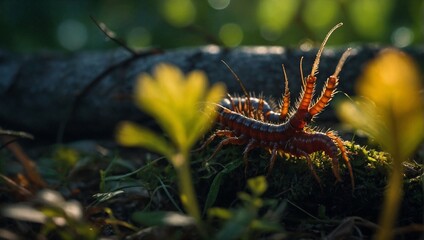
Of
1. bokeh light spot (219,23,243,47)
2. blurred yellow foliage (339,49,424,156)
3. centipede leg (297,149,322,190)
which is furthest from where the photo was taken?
bokeh light spot (219,23,243,47)

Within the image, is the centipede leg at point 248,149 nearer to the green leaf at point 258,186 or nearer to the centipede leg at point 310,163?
the centipede leg at point 310,163

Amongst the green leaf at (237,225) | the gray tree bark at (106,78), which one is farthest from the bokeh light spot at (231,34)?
the green leaf at (237,225)

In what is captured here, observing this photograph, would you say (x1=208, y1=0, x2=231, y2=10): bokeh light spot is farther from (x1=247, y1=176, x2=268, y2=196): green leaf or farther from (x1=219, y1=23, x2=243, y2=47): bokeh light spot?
(x1=247, y1=176, x2=268, y2=196): green leaf

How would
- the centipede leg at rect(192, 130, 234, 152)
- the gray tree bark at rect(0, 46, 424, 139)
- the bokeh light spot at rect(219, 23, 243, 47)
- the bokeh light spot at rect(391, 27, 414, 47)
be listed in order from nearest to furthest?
the centipede leg at rect(192, 130, 234, 152), the gray tree bark at rect(0, 46, 424, 139), the bokeh light spot at rect(391, 27, 414, 47), the bokeh light spot at rect(219, 23, 243, 47)

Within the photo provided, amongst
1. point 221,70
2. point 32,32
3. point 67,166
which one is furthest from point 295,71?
point 32,32

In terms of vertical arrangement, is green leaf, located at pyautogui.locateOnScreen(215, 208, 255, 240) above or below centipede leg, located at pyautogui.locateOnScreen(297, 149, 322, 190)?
below

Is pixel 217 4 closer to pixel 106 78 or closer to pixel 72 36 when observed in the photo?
pixel 72 36

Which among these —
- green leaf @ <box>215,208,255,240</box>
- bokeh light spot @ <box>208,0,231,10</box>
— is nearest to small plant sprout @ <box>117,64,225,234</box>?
green leaf @ <box>215,208,255,240</box>

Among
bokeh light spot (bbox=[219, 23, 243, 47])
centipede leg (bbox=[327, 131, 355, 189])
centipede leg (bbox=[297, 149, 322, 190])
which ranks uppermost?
bokeh light spot (bbox=[219, 23, 243, 47])
